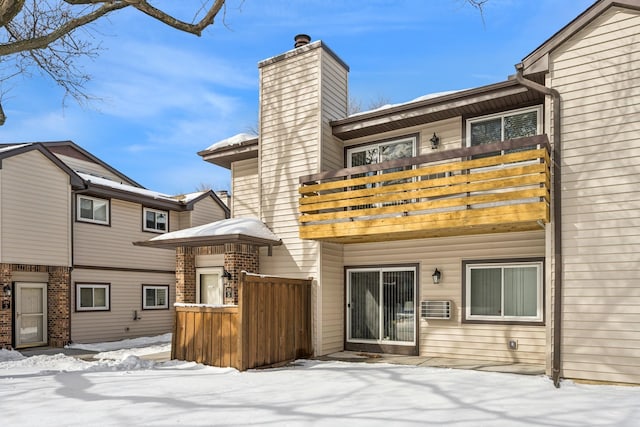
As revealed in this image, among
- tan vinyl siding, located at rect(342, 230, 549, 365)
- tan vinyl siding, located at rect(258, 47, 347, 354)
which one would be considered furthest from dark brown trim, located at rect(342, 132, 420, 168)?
tan vinyl siding, located at rect(342, 230, 549, 365)

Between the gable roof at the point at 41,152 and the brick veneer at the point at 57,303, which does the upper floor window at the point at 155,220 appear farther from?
the brick veneer at the point at 57,303

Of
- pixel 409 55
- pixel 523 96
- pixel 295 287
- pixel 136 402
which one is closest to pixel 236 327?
pixel 295 287

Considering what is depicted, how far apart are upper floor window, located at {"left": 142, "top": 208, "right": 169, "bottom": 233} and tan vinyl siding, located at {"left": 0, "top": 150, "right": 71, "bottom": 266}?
3029 millimetres

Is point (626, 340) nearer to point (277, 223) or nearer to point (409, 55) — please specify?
point (277, 223)

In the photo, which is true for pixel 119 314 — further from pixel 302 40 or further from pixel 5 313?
pixel 302 40

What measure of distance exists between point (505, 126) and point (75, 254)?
12542mm

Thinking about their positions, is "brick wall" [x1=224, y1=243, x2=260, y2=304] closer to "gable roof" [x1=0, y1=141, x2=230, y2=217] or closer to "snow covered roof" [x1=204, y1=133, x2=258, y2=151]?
"snow covered roof" [x1=204, y1=133, x2=258, y2=151]

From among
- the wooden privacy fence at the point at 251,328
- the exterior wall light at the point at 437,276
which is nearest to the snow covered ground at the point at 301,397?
the wooden privacy fence at the point at 251,328

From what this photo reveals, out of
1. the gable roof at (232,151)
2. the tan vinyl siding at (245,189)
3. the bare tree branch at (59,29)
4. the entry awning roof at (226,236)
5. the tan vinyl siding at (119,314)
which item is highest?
the bare tree branch at (59,29)

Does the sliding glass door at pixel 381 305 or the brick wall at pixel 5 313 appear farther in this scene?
the brick wall at pixel 5 313

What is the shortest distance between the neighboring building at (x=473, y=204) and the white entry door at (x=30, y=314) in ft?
21.2

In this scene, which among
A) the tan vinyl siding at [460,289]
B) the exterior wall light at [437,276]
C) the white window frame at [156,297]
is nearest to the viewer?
the tan vinyl siding at [460,289]

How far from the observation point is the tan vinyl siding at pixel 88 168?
17580 millimetres

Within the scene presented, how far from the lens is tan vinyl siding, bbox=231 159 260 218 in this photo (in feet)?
40.1
